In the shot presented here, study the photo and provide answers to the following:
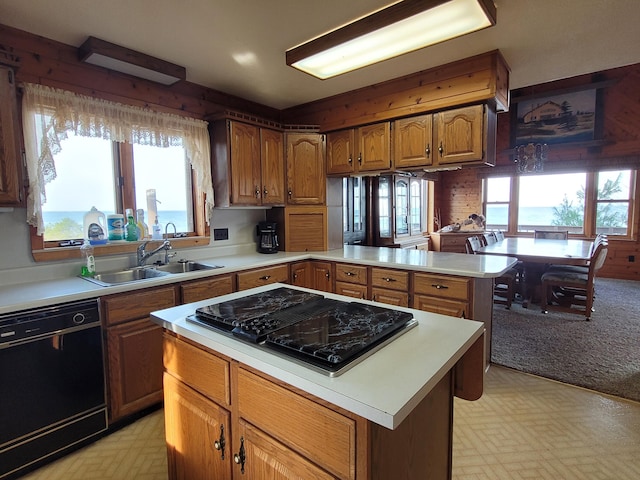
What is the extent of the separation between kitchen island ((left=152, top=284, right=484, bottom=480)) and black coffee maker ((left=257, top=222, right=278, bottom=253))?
196 centimetres

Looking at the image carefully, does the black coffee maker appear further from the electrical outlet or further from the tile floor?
the tile floor

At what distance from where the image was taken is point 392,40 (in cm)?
188

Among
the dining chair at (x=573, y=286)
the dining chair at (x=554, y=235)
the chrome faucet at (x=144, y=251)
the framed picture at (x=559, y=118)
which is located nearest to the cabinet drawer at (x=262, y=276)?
the chrome faucet at (x=144, y=251)

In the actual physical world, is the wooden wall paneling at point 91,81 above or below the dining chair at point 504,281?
above

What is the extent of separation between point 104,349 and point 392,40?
2459mm

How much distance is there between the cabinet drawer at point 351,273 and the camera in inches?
120

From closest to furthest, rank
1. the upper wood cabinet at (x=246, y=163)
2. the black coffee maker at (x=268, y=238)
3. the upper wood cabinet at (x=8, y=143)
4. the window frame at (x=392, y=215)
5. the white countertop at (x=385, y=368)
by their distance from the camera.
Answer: the white countertop at (x=385, y=368) < the upper wood cabinet at (x=8, y=143) < the upper wood cabinet at (x=246, y=163) < the black coffee maker at (x=268, y=238) < the window frame at (x=392, y=215)

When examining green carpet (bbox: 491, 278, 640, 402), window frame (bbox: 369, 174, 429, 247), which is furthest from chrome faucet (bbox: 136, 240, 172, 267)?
window frame (bbox: 369, 174, 429, 247)

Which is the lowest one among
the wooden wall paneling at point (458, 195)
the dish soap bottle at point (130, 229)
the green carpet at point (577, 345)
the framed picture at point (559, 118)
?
the green carpet at point (577, 345)

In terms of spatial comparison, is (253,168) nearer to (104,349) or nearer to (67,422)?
(104,349)

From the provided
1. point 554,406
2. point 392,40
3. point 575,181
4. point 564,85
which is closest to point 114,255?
point 392,40

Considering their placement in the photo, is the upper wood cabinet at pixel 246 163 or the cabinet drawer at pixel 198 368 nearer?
the cabinet drawer at pixel 198 368

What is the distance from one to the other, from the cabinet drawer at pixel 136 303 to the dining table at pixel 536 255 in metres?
3.71

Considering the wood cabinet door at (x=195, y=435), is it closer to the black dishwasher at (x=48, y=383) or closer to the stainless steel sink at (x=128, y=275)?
the black dishwasher at (x=48, y=383)
